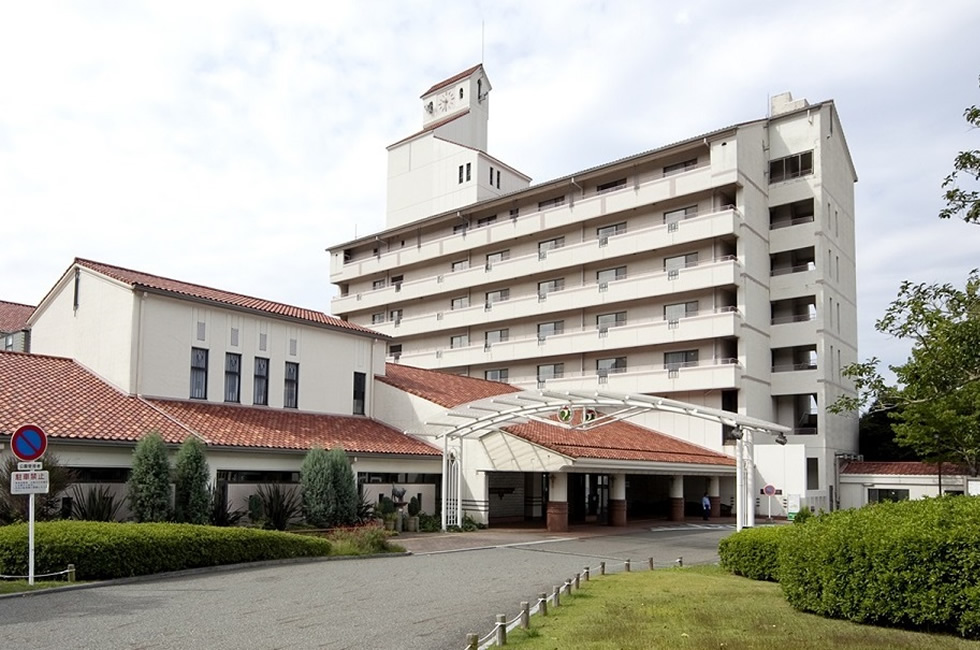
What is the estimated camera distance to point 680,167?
4975 centimetres

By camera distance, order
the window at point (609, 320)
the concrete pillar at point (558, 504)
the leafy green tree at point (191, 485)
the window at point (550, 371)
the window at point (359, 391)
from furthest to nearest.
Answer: the window at point (550, 371) → the window at point (609, 320) → the window at point (359, 391) → the concrete pillar at point (558, 504) → the leafy green tree at point (191, 485)

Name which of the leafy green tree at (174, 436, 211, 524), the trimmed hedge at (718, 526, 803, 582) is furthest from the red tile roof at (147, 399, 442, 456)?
the trimmed hedge at (718, 526, 803, 582)

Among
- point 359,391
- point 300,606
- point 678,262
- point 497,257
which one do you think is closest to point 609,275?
point 678,262

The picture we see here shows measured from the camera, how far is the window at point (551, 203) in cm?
5422

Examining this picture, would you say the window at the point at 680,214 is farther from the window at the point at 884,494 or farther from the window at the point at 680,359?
the window at the point at 884,494

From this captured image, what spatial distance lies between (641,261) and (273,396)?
2549 centimetres

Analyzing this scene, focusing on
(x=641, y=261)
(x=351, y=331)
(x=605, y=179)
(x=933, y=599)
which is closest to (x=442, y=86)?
(x=605, y=179)

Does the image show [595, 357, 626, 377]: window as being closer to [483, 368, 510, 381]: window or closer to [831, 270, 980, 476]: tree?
[483, 368, 510, 381]: window

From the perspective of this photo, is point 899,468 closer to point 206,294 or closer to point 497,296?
point 497,296

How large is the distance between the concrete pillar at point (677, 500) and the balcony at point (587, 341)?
851 cm

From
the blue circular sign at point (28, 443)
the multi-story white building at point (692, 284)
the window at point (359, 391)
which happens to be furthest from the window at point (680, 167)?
the blue circular sign at point (28, 443)

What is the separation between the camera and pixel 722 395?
4691cm

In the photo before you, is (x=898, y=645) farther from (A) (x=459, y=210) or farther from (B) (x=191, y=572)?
(A) (x=459, y=210)

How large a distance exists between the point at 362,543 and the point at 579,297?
101 feet
